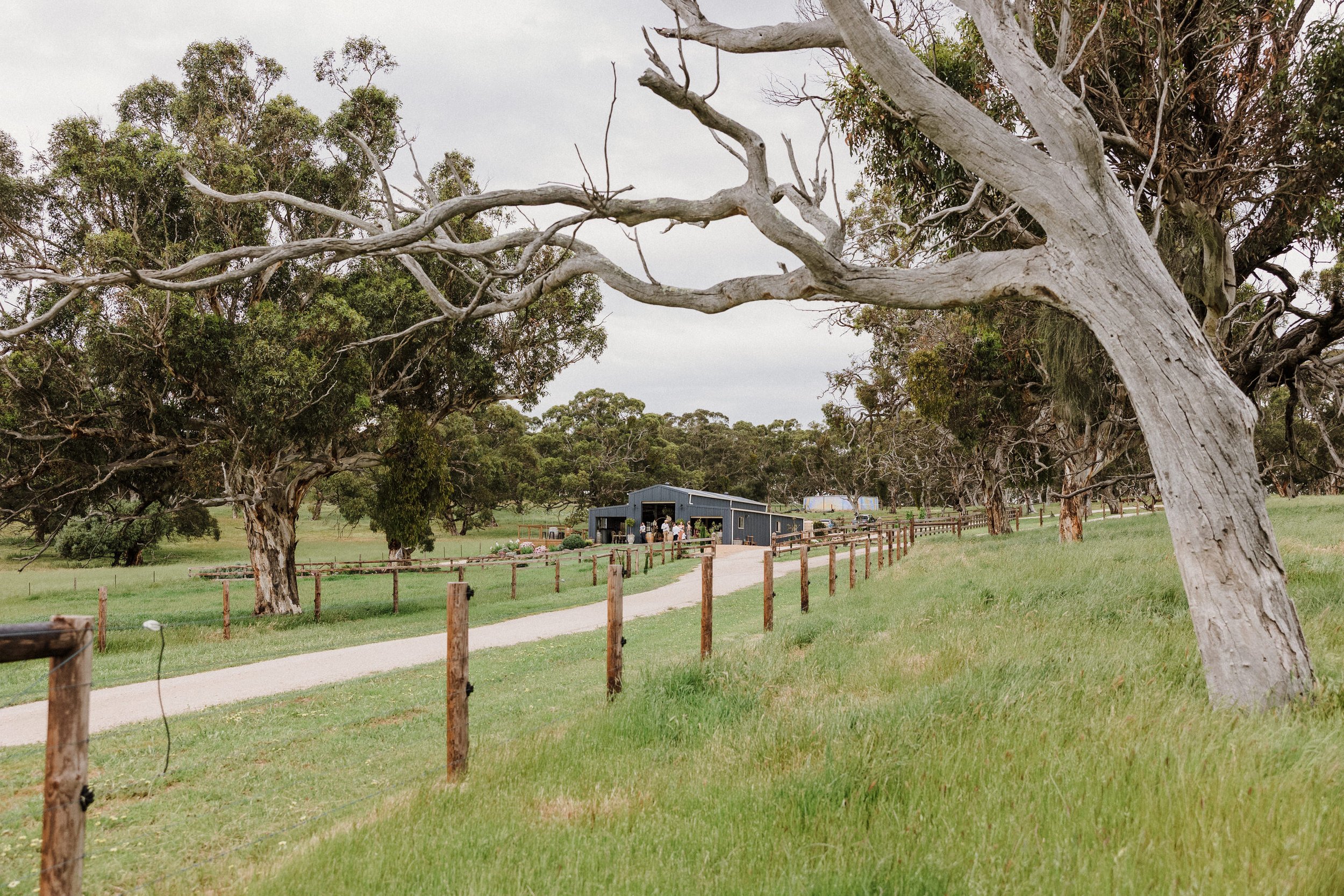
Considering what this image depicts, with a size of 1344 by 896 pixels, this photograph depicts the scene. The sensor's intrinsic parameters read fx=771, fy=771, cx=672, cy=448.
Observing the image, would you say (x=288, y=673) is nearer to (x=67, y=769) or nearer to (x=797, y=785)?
(x=67, y=769)

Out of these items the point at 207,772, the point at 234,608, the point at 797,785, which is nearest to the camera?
the point at 797,785

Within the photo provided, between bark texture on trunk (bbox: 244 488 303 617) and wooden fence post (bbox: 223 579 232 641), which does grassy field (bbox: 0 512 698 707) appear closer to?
wooden fence post (bbox: 223 579 232 641)

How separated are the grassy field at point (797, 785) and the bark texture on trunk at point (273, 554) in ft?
42.0

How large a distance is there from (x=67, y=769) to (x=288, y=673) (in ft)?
31.8

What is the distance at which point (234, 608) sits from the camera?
23359mm

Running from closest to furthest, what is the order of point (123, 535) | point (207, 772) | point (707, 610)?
point (207, 772), point (707, 610), point (123, 535)

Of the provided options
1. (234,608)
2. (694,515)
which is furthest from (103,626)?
(694,515)

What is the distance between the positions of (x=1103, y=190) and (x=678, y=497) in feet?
150

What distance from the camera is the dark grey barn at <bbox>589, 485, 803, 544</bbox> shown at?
51.0 m

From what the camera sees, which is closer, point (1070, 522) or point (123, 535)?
point (1070, 522)

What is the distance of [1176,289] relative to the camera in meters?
5.37

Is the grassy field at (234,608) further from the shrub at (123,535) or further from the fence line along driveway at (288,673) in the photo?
the shrub at (123,535)

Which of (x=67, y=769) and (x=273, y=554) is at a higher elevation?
(x=67, y=769)

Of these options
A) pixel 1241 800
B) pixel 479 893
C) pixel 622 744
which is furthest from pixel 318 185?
pixel 1241 800
